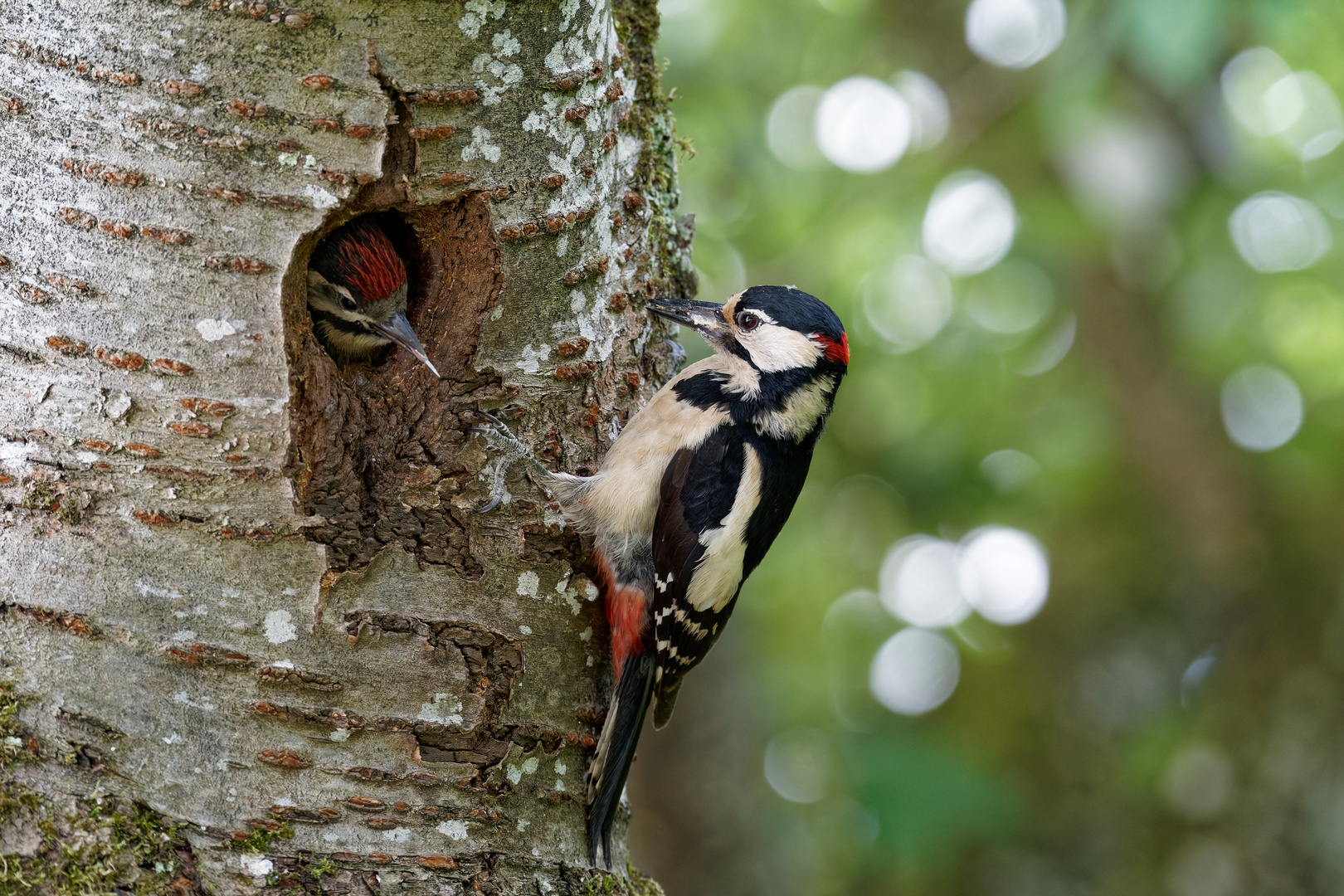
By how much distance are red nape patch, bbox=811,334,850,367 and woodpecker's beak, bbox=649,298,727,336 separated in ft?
0.88

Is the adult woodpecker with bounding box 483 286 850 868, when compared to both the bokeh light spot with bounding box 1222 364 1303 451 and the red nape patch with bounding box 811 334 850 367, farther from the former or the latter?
the bokeh light spot with bounding box 1222 364 1303 451

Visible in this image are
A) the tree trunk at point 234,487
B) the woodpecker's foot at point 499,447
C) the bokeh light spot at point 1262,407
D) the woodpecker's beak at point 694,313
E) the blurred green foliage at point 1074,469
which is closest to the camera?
the tree trunk at point 234,487

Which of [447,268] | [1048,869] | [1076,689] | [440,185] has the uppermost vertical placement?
[440,185]

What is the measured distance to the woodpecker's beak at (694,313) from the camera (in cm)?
285

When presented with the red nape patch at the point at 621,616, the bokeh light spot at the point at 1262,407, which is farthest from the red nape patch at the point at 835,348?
the bokeh light spot at the point at 1262,407

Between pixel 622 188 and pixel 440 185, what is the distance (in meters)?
0.53

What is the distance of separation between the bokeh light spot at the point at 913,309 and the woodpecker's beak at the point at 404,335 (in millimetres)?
4292

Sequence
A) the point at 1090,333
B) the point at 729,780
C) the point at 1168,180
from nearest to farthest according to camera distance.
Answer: the point at 729,780, the point at 1168,180, the point at 1090,333

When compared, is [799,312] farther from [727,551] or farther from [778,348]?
[727,551]

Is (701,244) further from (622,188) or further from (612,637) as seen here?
(612,637)

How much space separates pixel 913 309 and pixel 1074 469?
2380 millimetres

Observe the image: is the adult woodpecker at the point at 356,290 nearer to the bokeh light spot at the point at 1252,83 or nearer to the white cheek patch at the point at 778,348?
the white cheek patch at the point at 778,348

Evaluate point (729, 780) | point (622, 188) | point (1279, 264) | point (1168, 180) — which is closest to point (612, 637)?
point (622, 188)

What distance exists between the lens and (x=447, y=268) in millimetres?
2488
